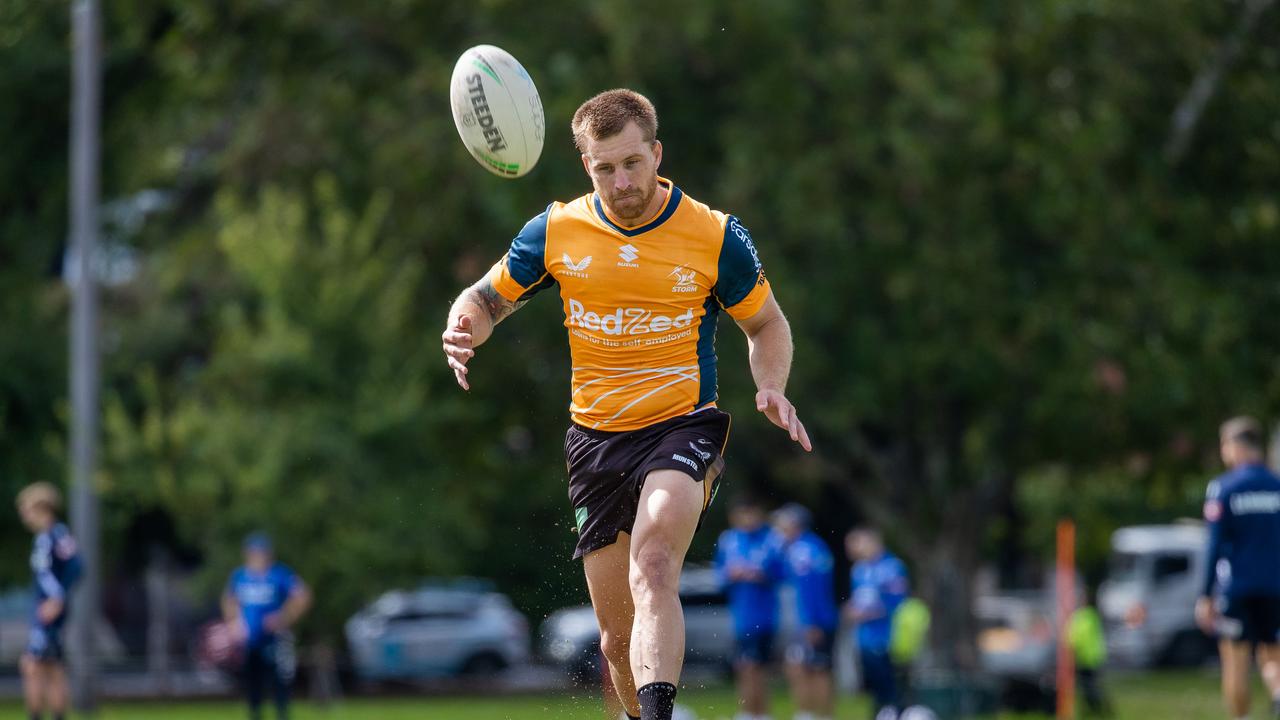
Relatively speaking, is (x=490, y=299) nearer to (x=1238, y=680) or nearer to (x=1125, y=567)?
(x=1238, y=680)

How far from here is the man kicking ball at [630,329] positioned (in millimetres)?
6867

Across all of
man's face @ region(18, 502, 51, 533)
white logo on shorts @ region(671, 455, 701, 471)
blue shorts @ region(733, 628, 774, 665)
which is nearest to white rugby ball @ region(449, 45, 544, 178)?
white logo on shorts @ region(671, 455, 701, 471)

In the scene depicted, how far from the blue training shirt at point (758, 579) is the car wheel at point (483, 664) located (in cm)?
1711

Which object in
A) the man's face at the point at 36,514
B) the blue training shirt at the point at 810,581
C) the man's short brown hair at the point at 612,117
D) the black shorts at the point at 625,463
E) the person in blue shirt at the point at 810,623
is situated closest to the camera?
the man's short brown hair at the point at 612,117

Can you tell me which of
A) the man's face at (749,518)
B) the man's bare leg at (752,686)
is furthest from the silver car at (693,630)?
the man's bare leg at (752,686)

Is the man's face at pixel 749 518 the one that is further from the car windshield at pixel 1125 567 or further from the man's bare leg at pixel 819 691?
the car windshield at pixel 1125 567

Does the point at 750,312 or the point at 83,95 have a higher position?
the point at 83,95

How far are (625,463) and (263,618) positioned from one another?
12548 millimetres

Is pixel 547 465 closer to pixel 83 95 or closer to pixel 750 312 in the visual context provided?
pixel 83 95

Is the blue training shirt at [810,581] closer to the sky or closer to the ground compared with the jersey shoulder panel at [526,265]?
closer to the ground

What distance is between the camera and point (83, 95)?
21969 millimetres

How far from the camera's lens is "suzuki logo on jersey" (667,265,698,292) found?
705 cm

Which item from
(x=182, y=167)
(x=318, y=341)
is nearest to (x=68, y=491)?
(x=318, y=341)

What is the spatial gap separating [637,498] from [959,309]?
691 inches
